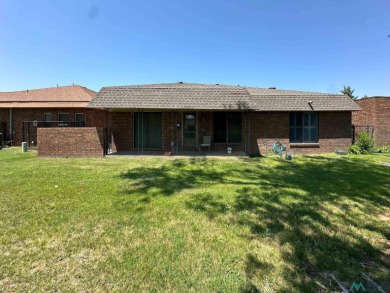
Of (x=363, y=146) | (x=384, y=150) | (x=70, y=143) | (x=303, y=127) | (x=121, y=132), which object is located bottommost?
(x=384, y=150)

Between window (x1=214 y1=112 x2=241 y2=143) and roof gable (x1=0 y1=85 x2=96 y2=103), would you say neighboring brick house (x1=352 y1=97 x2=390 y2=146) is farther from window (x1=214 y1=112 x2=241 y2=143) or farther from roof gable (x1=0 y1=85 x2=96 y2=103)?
roof gable (x1=0 y1=85 x2=96 y2=103)

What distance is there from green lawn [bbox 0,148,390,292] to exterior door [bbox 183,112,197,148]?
7210 mm

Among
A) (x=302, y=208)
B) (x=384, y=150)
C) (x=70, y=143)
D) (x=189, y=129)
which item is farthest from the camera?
(x=384, y=150)

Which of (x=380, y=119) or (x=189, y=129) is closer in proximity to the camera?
(x=189, y=129)

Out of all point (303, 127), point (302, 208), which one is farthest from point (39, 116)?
point (302, 208)

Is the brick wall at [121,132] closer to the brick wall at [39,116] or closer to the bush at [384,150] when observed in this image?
the brick wall at [39,116]

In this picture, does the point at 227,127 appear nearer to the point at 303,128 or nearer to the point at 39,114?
the point at 303,128

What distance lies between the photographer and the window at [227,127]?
14.4 meters

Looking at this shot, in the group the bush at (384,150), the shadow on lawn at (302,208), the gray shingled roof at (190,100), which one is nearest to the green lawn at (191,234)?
the shadow on lawn at (302,208)

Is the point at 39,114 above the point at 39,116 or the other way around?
above

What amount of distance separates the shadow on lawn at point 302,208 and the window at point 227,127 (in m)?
4.92

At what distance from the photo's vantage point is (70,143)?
40.1 feet

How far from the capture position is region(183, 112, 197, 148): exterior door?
14.6 m

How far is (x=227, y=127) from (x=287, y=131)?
3.45 meters
